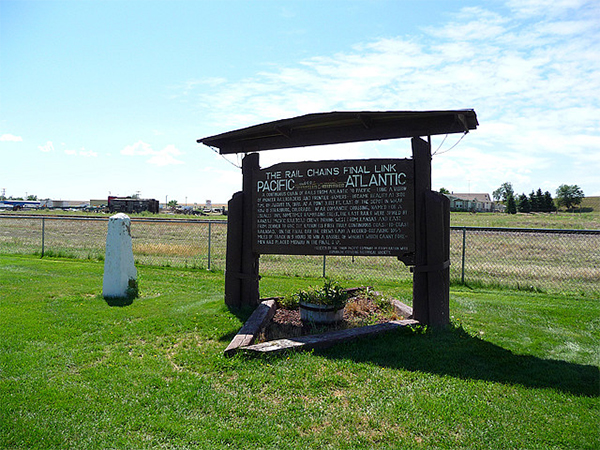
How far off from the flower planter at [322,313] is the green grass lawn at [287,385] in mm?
967

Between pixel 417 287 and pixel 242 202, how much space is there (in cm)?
312

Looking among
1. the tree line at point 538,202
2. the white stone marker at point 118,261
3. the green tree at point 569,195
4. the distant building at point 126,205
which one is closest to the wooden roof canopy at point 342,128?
the white stone marker at point 118,261

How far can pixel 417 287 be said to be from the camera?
6.00 m

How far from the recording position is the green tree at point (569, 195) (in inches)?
4360

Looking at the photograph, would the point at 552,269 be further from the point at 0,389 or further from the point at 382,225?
the point at 0,389

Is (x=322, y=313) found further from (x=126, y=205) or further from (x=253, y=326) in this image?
(x=126, y=205)

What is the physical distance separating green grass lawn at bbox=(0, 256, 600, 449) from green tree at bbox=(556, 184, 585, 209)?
122940mm

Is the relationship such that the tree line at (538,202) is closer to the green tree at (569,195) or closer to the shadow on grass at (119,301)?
the green tree at (569,195)

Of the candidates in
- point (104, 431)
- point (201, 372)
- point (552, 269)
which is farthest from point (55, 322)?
point (552, 269)

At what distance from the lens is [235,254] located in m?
7.14

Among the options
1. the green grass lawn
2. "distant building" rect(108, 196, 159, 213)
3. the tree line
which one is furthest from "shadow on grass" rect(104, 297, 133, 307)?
the tree line

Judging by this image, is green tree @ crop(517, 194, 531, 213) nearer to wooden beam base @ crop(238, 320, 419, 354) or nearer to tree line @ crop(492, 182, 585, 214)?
A: tree line @ crop(492, 182, 585, 214)

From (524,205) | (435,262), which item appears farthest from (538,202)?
(435,262)

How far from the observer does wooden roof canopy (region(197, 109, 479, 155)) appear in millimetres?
5785
